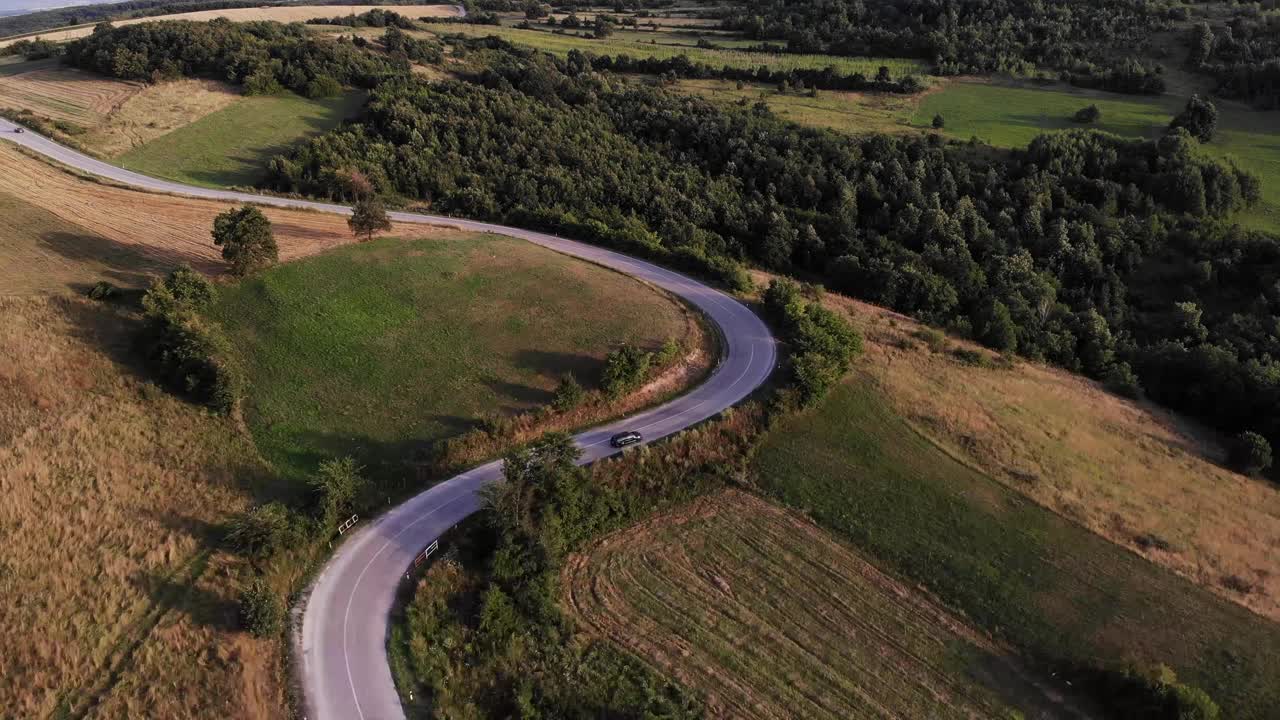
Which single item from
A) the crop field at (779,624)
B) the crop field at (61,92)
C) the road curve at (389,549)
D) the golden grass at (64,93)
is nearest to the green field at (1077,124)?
the road curve at (389,549)

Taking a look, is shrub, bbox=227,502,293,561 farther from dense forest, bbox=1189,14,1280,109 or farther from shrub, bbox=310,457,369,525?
dense forest, bbox=1189,14,1280,109

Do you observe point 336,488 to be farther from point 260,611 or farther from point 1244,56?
point 1244,56

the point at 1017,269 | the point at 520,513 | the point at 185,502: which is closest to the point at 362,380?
the point at 185,502

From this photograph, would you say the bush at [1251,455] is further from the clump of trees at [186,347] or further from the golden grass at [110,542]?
the clump of trees at [186,347]

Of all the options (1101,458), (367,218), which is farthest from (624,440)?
(367,218)

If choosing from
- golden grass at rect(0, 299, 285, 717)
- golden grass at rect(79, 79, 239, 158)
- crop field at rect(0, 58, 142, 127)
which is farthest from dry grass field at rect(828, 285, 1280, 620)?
Answer: crop field at rect(0, 58, 142, 127)

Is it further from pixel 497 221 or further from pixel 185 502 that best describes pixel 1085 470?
pixel 497 221
